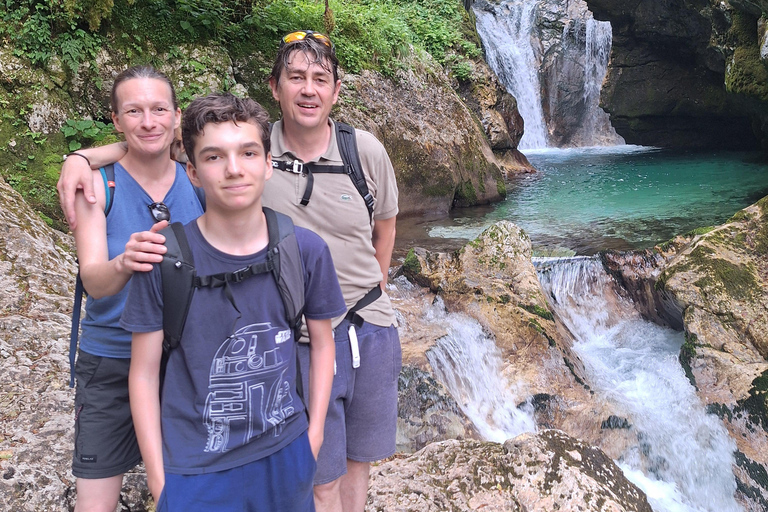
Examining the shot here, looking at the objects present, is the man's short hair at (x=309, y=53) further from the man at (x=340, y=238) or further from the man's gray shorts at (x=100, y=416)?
the man's gray shorts at (x=100, y=416)

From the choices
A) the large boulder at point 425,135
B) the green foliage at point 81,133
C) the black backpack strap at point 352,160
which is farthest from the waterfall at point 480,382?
the green foliage at point 81,133

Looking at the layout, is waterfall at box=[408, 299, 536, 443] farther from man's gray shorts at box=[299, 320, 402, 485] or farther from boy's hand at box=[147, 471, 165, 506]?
boy's hand at box=[147, 471, 165, 506]

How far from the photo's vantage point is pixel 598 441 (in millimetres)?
5027

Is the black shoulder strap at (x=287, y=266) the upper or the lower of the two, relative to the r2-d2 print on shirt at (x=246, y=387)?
upper

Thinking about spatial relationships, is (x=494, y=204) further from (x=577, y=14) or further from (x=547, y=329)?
(x=577, y=14)

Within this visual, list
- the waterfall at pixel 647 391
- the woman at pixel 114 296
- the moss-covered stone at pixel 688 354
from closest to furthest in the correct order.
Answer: the woman at pixel 114 296, the waterfall at pixel 647 391, the moss-covered stone at pixel 688 354

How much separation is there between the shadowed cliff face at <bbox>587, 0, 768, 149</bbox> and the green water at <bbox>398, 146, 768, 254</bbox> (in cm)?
189

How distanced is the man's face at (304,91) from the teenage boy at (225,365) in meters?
0.31

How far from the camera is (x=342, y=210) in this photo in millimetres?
2104

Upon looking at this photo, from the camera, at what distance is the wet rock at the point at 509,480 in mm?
2658

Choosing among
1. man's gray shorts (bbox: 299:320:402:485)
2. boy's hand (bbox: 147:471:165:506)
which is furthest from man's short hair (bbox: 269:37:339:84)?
boy's hand (bbox: 147:471:165:506)

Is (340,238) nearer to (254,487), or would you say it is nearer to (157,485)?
(254,487)

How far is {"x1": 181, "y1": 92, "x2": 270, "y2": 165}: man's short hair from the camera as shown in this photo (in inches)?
66.5

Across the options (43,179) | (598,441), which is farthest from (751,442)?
(43,179)
